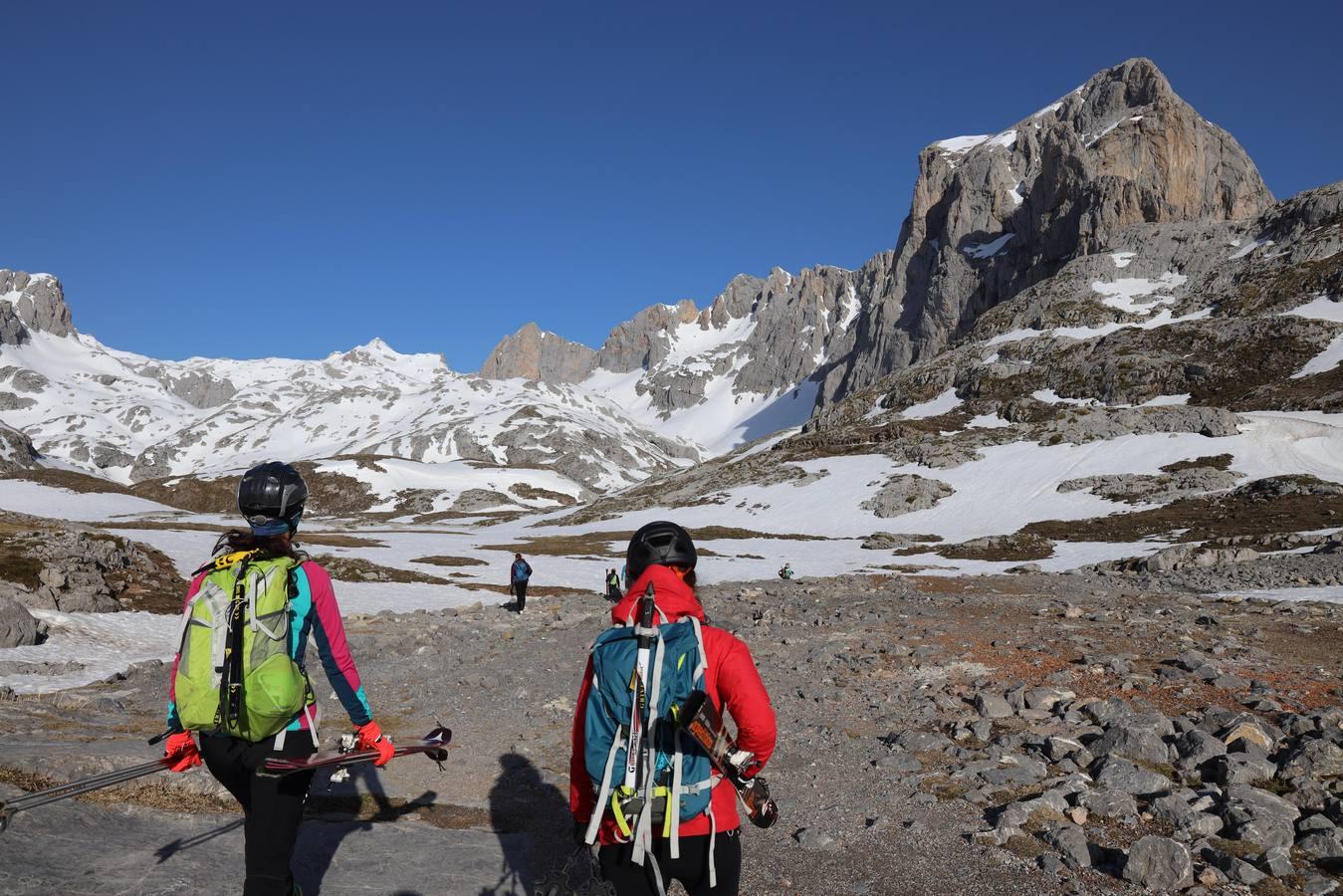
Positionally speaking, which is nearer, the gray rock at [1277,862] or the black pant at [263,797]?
the black pant at [263,797]

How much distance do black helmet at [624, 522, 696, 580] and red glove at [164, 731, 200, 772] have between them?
11.8 feet

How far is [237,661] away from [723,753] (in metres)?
3.46

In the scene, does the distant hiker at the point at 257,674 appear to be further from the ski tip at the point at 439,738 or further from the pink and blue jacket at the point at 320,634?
the ski tip at the point at 439,738

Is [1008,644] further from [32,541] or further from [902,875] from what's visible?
[32,541]

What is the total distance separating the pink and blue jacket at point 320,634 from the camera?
17.8ft

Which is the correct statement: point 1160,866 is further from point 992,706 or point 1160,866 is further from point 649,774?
point 649,774

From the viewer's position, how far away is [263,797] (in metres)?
5.29

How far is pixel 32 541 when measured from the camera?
100 ft

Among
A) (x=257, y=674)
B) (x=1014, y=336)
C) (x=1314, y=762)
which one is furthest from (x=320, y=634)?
(x=1014, y=336)

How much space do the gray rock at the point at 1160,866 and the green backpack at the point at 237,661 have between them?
26.3 feet

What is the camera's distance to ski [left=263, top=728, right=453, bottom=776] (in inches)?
201

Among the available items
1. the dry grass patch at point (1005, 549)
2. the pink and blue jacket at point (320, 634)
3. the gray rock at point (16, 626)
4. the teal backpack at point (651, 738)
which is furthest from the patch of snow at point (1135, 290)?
the pink and blue jacket at point (320, 634)

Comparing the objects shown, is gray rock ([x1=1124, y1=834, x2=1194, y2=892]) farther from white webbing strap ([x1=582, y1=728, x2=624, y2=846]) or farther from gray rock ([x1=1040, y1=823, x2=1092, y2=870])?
white webbing strap ([x1=582, y1=728, x2=624, y2=846])

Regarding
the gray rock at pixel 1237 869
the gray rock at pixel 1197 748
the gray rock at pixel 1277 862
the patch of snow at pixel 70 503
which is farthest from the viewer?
the patch of snow at pixel 70 503
